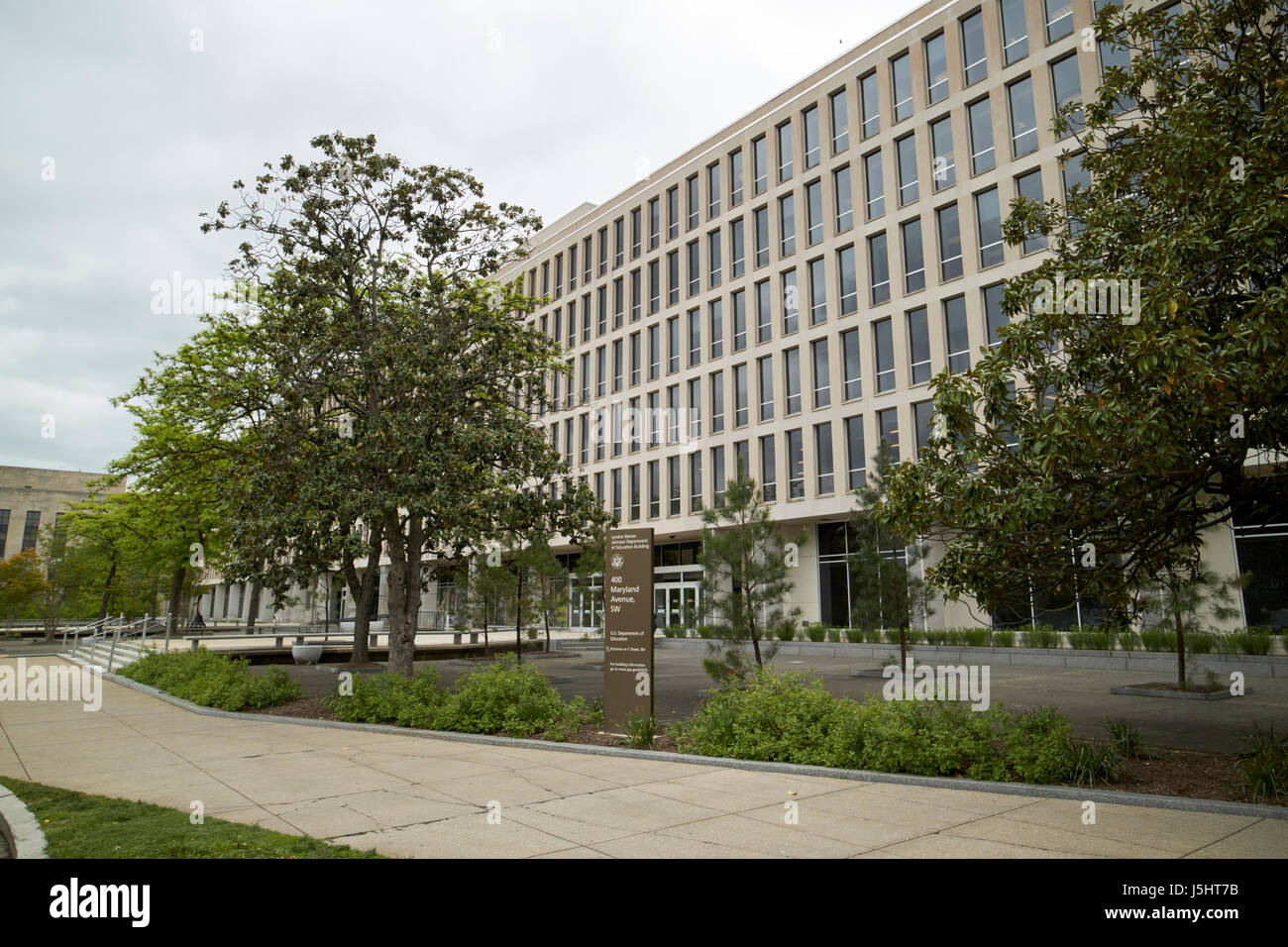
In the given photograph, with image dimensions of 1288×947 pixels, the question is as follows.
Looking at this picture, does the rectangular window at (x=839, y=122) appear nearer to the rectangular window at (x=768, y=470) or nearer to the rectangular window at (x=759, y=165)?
the rectangular window at (x=759, y=165)

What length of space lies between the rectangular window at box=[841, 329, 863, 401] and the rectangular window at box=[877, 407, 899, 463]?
1.39 metres

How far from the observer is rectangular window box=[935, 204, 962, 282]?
29.3 meters

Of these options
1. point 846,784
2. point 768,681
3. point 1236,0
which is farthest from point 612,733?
point 1236,0

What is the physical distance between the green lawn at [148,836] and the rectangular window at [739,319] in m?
32.7

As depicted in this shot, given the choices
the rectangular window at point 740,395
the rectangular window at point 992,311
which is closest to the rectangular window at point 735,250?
the rectangular window at point 740,395

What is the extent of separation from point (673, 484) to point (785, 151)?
16.3 meters

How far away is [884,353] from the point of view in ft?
103

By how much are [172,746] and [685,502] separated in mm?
29407

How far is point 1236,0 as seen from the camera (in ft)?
27.2

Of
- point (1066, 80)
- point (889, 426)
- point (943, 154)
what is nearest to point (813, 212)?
point (943, 154)

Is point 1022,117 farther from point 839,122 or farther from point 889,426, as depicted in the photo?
point 889,426

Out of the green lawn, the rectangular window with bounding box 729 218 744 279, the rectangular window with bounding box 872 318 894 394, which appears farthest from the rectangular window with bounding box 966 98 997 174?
the green lawn

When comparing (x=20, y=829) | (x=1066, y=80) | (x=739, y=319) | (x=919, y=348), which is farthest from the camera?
(x=739, y=319)

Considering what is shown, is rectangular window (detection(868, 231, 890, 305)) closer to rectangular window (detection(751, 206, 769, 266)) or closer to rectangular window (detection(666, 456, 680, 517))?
rectangular window (detection(751, 206, 769, 266))
